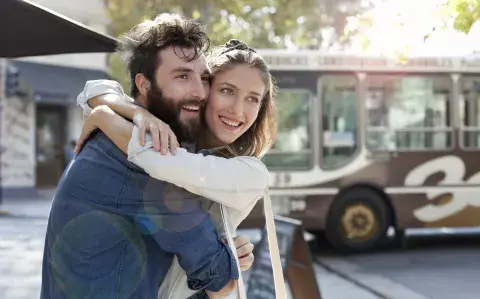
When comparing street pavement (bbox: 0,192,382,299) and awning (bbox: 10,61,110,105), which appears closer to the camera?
street pavement (bbox: 0,192,382,299)

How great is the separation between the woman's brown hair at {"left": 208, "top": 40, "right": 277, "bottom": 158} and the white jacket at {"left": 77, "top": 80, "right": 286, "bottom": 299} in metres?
0.20

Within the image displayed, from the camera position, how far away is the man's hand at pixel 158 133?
1.58 metres

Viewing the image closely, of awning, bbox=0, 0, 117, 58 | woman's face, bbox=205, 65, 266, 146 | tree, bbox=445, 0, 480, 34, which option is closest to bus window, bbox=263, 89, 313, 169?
tree, bbox=445, 0, 480, 34

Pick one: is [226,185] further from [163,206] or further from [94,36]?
[94,36]

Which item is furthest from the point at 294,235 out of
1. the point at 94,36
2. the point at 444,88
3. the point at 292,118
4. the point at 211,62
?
the point at 444,88

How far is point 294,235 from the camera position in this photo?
5.04 metres

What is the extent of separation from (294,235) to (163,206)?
11.8ft

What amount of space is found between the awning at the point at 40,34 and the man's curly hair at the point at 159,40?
867 mm

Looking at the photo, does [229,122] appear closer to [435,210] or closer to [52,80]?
[435,210]

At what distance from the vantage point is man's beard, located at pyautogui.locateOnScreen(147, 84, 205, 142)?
5.67ft

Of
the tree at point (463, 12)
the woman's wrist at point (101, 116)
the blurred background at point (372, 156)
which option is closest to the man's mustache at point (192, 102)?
the woman's wrist at point (101, 116)

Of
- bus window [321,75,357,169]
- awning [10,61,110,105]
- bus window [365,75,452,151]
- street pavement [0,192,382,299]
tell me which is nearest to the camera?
street pavement [0,192,382,299]

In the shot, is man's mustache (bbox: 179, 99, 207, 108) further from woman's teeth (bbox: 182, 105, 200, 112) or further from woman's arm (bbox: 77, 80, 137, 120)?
woman's arm (bbox: 77, 80, 137, 120)

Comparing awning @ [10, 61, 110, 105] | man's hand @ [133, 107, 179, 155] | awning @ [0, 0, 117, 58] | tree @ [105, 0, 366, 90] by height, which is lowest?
man's hand @ [133, 107, 179, 155]
